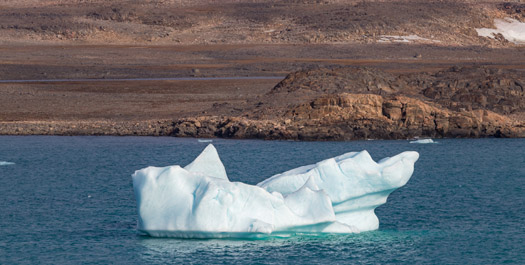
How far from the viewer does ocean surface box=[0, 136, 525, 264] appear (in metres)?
21.6

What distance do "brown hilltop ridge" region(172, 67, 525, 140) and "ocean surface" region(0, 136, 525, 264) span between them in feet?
4.74

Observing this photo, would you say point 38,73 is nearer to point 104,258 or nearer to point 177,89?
point 177,89

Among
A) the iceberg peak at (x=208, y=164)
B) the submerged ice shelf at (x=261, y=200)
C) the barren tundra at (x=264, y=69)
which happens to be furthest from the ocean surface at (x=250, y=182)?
the barren tundra at (x=264, y=69)

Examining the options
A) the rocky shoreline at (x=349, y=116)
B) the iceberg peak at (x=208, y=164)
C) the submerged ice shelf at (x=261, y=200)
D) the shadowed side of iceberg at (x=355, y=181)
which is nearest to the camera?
the submerged ice shelf at (x=261, y=200)

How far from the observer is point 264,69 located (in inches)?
3088

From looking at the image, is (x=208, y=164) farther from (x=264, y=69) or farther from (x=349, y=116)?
(x=264, y=69)

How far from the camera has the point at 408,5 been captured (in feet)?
391

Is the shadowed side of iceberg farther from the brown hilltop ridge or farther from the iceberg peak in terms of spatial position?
the brown hilltop ridge

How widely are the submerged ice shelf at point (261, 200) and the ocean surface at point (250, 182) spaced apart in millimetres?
581

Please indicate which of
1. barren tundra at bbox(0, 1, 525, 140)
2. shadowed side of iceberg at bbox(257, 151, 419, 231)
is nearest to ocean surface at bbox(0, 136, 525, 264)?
shadowed side of iceberg at bbox(257, 151, 419, 231)

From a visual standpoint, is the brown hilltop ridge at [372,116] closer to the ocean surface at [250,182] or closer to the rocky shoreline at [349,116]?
the rocky shoreline at [349,116]

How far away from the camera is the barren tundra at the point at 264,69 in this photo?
46.7 meters

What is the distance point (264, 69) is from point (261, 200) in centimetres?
5754

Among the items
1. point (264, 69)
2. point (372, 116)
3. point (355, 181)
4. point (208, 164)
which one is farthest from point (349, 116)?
point (264, 69)
